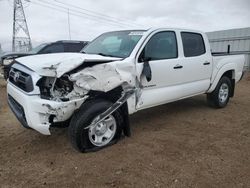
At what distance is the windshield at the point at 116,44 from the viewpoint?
418cm

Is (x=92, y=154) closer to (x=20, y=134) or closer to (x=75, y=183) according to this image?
(x=75, y=183)

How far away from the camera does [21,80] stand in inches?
137

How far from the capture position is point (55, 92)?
3260 mm

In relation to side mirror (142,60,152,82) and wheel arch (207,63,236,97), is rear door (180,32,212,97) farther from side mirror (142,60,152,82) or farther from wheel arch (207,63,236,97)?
side mirror (142,60,152,82)

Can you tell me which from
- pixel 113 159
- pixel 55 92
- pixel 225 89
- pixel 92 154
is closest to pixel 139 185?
pixel 113 159

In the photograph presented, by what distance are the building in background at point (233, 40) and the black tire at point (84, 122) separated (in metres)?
11.3

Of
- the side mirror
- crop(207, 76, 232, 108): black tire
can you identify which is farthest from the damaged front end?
crop(207, 76, 232, 108): black tire

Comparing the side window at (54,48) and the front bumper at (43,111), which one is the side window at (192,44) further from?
the side window at (54,48)

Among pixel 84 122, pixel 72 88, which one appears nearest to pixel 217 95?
pixel 84 122

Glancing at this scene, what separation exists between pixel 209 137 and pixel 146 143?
1.12 meters

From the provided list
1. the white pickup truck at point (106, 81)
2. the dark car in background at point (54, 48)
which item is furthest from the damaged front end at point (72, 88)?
the dark car in background at point (54, 48)

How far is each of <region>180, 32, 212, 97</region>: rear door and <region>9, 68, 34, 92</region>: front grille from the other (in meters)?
2.84

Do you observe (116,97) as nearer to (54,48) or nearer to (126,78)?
(126,78)

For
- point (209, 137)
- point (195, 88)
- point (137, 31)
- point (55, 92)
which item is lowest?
point (209, 137)
